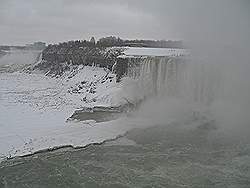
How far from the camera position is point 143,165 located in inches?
469

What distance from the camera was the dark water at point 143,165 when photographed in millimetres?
10539

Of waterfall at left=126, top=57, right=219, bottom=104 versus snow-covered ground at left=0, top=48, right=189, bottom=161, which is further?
waterfall at left=126, top=57, right=219, bottom=104

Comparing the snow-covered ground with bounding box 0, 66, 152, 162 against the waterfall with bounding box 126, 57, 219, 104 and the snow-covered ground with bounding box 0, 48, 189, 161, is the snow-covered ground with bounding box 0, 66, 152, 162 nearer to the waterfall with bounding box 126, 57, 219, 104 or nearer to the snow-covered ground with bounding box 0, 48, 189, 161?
the snow-covered ground with bounding box 0, 48, 189, 161

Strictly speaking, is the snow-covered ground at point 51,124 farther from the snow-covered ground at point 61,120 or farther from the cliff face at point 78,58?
the cliff face at point 78,58

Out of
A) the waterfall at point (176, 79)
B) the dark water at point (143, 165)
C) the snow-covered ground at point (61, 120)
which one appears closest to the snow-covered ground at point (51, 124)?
the snow-covered ground at point (61, 120)

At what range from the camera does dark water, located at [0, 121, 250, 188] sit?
415 inches

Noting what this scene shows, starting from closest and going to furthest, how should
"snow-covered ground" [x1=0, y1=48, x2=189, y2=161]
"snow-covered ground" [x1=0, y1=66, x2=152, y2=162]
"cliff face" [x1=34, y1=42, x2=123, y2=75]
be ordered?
"snow-covered ground" [x1=0, y1=66, x2=152, y2=162], "snow-covered ground" [x1=0, y1=48, x2=189, y2=161], "cliff face" [x1=34, y1=42, x2=123, y2=75]

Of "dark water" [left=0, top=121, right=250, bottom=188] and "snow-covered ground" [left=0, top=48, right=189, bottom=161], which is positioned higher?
"snow-covered ground" [left=0, top=48, right=189, bottom=161]

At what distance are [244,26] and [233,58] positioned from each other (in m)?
1.93

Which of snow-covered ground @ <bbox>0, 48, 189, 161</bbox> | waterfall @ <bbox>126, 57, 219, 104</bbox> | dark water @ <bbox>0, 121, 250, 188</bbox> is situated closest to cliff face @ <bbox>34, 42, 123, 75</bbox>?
snow-covered ground @ <bbox>0, 48, 189, 161</bbox>

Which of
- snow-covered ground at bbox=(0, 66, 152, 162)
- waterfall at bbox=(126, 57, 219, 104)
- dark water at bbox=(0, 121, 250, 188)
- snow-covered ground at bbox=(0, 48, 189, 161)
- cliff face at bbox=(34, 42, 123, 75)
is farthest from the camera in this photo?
cliff face at bbox=(34, 42, 123, 75)

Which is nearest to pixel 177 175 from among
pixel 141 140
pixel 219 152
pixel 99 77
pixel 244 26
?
pixel 219 152

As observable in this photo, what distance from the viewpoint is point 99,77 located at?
3531 cm

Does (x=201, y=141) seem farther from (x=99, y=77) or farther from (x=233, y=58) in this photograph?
(x=99, y=77)
